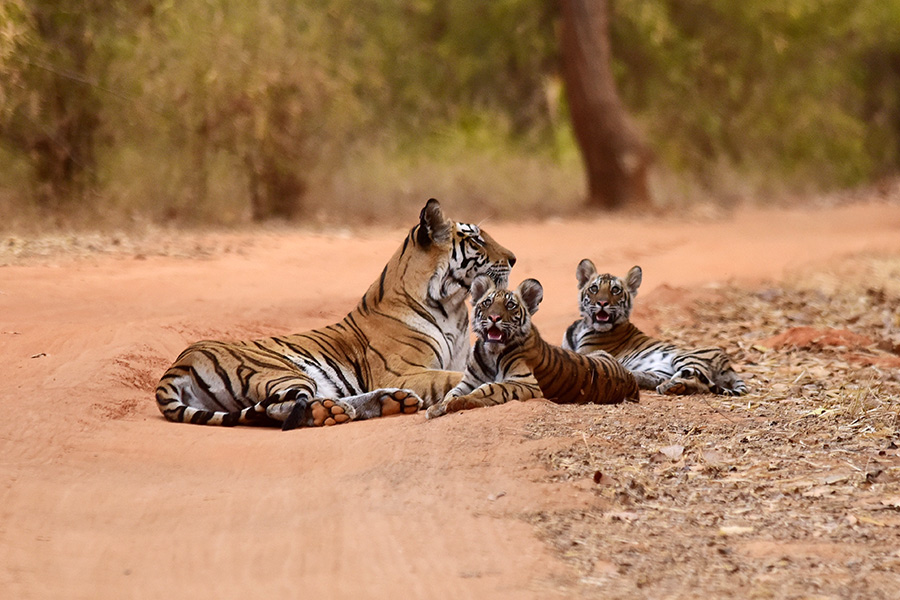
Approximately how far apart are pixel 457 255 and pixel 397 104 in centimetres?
1833

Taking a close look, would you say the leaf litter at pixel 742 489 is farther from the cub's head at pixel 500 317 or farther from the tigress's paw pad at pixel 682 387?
the cub's head at pixel 500 317

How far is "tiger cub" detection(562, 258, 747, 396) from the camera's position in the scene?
7559 millimetres

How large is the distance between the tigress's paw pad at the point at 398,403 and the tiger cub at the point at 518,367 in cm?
33

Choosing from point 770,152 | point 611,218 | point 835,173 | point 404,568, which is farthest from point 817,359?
point 835,173

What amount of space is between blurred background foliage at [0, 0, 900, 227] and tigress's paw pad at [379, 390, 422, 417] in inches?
307

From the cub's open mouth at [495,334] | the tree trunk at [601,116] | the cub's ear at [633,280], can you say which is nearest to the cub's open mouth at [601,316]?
the cub's ear at [633,280]

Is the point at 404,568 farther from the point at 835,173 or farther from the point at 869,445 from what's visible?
the point at 835,173

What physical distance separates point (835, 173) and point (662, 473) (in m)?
25.4

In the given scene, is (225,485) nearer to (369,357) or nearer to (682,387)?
(369,357)

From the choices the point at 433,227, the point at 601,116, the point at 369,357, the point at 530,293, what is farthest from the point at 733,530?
the point at 601,116

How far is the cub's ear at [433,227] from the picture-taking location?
7391mm

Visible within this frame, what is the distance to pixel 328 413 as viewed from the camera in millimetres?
6629

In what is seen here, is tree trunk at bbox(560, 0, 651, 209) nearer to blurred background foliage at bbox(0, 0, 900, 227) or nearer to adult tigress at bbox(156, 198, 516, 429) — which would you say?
blurred background foliage at bbox(0, 0, 900, 227)

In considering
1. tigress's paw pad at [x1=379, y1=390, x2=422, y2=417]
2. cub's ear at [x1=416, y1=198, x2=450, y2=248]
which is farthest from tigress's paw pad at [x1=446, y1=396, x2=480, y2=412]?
cub's ear at [x1=416, y1=198, x2=450, y2=248]
